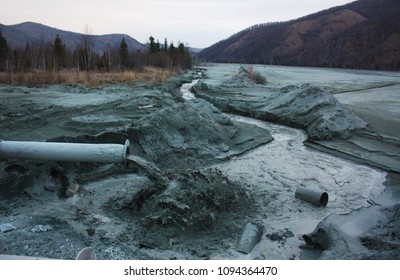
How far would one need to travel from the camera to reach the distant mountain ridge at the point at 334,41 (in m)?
69.9

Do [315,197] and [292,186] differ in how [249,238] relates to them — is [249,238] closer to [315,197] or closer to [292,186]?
[315,197]

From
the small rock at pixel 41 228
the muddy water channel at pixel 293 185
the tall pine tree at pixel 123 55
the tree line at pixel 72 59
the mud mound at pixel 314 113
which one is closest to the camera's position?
the small rock at pixel 41 228

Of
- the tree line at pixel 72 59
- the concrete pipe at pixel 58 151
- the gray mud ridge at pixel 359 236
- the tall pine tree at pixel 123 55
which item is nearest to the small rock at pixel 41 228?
the concrete pipe at pixel 58 151

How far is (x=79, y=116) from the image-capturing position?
12.9m

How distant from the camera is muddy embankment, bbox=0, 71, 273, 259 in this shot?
17.1 ft

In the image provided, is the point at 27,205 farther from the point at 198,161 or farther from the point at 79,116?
the point at 79,116

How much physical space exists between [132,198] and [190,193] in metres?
1.23

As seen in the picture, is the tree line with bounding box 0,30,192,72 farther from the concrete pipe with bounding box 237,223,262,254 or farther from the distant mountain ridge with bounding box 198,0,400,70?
the distant mountain ridge with bounding box 198,0,400,70

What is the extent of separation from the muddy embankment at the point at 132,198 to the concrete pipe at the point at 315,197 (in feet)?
3.81

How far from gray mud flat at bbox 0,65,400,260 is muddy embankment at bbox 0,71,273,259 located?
0.08 feet

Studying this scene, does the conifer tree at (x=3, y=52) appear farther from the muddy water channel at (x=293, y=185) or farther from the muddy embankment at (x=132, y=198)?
the muddy water channel at (x=293, y=185)

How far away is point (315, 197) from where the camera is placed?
23.8 feet

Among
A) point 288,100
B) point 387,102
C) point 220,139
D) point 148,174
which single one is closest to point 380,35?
point 387,102

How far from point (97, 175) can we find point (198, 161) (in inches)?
121
